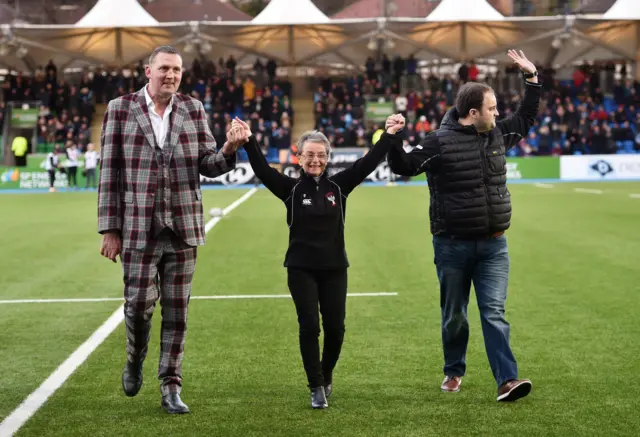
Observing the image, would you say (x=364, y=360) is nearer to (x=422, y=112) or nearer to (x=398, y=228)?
(x=398, y=228)

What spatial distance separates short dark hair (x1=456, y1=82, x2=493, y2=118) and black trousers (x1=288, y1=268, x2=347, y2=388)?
49.1 inches

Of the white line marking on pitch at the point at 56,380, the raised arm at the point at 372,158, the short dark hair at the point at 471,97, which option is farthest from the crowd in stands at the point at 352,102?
the raised arm at the point at 372,158

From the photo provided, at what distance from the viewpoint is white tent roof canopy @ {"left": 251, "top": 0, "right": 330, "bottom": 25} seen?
44.2 metres

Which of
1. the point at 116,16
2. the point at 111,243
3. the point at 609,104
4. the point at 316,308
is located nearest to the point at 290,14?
the point at 116,16

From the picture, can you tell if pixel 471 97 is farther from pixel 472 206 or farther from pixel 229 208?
pixel 229 208

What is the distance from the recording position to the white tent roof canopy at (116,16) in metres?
43.8

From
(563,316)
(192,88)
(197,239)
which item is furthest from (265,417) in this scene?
(192,88)

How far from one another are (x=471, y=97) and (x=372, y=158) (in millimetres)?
729

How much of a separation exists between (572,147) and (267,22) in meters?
13.4

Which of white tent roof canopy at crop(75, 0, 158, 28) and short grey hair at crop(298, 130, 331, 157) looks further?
white tent roof canopy at crop(75, 0, 158, 28)

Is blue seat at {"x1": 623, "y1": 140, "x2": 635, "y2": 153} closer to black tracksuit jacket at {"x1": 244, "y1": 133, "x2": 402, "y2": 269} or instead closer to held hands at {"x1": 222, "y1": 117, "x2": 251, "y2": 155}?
black tracksuit jacket at {"x1": 244, "y1": 133, "x2": 402, "y2": 269}

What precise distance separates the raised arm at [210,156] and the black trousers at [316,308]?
0.74 meters

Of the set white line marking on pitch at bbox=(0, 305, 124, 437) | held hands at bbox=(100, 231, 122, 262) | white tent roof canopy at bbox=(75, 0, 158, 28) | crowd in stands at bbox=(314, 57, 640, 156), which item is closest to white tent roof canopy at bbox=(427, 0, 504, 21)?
crowd in stands at bbox=(314, 57, 640, 156)

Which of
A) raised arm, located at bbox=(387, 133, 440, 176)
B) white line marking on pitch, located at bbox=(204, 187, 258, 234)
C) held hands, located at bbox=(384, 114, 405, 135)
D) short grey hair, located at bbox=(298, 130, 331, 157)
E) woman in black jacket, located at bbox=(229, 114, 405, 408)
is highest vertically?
held hands, located at bbox=(384, 114, 405, 135)
